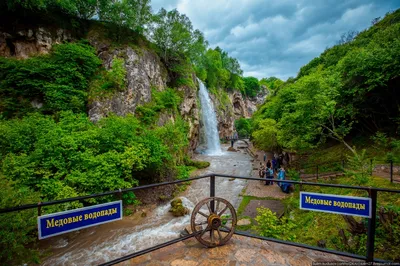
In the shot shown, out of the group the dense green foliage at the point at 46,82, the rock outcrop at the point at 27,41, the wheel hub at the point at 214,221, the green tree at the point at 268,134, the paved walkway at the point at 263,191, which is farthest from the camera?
the green tree at the point at 268,134

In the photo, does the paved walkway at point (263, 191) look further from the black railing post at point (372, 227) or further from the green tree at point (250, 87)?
the green tree at point (250, 87)

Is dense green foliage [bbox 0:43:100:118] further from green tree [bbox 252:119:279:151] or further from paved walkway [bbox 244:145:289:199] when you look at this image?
green tree [bbox 252:119:279:151]

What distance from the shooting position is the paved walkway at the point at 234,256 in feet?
8.93

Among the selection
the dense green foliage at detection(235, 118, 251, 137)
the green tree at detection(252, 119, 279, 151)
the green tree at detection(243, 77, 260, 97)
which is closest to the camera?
the green tree at detection(252, 119, 279, 151)

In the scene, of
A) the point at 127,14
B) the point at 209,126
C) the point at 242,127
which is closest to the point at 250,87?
the point at 242,127

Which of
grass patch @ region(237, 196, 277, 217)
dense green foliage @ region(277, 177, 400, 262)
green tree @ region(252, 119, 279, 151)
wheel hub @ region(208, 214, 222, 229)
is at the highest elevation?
green tree @ region(252, 119, 279, 151)

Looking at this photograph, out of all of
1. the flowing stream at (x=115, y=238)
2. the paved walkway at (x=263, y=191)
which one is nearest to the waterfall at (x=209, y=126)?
the paved walkway at (x=263, y=191)

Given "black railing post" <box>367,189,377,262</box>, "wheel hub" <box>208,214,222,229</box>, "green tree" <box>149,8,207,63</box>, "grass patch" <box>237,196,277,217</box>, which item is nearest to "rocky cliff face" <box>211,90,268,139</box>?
"green tree" <box>149,8,207,63</box>

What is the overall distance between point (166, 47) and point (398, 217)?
2262 centimetres

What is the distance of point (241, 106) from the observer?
61.4 m

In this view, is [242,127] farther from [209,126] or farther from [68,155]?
[68,155]

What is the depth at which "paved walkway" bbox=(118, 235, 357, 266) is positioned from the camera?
Result: 2723 mm

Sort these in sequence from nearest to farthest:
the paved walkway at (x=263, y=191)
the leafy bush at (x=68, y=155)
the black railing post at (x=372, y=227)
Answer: the black railing post at (x=372, y=227) → the leafy bush at (x=68, y=155) → the paved walkway at (x=263, y=191)

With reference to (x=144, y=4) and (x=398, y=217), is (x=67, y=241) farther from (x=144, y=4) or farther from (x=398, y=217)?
(x=144, y=4)
